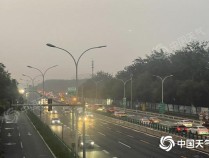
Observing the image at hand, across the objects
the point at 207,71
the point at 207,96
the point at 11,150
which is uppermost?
the point at 207,71

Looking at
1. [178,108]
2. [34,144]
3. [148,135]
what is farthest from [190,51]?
[34,144]

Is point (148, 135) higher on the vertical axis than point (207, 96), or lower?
lower

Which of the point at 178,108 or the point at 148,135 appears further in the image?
the point at 178,108

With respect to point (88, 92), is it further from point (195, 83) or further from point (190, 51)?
point (195, 83)

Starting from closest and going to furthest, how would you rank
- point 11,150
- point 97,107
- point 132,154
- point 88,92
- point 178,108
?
point 132,154, point 11,150, point 178,108, point 97,107, point 88,92

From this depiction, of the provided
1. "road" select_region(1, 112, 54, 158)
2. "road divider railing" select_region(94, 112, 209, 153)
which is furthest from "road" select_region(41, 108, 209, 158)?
"road" select_region(1, 112, 54, 158)

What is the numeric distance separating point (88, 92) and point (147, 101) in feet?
224

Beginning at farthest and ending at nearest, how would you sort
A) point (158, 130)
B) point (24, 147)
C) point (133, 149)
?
point (158, 130)
point (24, 147)
point (133, 149)

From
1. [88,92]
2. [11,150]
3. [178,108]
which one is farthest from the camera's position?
[88,92]

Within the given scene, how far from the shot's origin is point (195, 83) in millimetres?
89688

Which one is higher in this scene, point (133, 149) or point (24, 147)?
point (133, 149)

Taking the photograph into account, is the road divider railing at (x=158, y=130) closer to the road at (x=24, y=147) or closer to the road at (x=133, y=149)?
the road at (x=133, y=149)

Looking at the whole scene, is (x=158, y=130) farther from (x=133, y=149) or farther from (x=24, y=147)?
(x=24, y=147)

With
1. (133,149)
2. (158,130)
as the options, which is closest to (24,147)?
(133,149)
